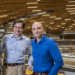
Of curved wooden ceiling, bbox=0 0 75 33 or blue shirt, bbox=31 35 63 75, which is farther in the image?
curved wooden ceiling, bbox=0 0 75 33

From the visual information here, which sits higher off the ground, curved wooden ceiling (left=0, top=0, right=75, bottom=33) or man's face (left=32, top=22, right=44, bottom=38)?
curved wooden ceiling (left=0, top=0, right=75, bottom=33)

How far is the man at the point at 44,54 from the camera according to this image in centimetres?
181

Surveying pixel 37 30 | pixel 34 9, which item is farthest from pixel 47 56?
pixel 34 9

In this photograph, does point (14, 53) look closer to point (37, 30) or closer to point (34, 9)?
point (37, 30)

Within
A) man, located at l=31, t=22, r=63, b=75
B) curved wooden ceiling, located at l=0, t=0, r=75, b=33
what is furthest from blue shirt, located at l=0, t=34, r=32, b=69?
curved wooden ceiling, located at l=0, t=0, r=75, b=33

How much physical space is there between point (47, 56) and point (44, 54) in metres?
0.05

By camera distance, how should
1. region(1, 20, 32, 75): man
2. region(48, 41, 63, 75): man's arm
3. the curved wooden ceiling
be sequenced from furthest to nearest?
the curved wooden ceiling < region(1, 20, 32, 75): man < region(48, 41, 63, 75): man's arm

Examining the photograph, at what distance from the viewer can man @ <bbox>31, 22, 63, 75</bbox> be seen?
5.92 feet

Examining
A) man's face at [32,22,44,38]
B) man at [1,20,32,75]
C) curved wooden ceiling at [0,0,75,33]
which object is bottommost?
man at [1,20,32,75]

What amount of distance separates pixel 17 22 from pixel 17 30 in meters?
0.14

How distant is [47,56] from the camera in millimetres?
1896

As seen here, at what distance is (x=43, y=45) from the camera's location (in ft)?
6.22

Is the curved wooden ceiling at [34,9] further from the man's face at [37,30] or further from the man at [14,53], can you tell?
the man's face at [37,30]

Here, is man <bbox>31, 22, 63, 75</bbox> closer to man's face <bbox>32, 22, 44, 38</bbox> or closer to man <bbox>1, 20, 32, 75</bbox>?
man's face <bbox>32, 22, 44, 38</bbox>
